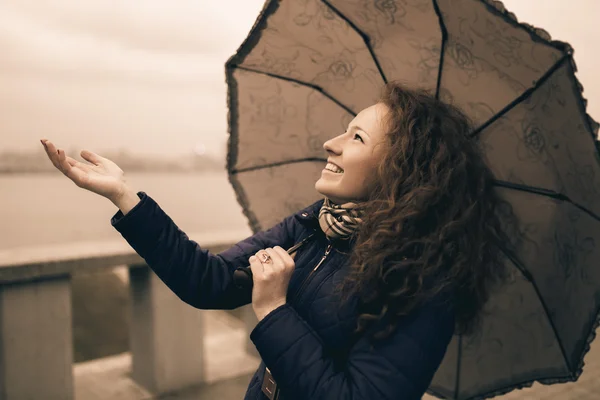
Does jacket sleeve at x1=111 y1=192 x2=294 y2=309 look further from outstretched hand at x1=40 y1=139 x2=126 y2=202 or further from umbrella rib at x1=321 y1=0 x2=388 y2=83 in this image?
umbrella rib at x1=321 y1=0 x2=388 y2=83

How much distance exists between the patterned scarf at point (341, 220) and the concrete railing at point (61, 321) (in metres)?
1.45

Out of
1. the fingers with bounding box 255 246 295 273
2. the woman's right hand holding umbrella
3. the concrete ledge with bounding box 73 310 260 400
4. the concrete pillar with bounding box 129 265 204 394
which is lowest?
the concrete ledge with bounding box 73 310 260 400

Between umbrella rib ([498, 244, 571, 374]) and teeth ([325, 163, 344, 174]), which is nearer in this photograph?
teeth ([325, 163, 344, 174])

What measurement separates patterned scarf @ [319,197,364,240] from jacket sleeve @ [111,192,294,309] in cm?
24

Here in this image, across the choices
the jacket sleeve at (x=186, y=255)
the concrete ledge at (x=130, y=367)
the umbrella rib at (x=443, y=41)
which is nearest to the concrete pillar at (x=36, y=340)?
the concrete ledge at (x=130, y=367)

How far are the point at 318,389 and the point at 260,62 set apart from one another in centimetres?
106

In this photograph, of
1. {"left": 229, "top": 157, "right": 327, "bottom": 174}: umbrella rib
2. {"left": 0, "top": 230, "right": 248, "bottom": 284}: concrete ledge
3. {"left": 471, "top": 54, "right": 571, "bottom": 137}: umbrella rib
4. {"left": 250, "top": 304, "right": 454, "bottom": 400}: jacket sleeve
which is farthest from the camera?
{"left": 0, "top": 230, "right": 248, "bottom": 284}: concrete ledge

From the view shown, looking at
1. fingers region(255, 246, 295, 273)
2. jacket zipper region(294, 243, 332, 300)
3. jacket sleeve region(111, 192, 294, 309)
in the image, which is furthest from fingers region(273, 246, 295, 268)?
jacket sleeve region(111, 192, 294, 309)

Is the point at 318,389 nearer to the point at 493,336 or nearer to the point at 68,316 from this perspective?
the point at 493,336

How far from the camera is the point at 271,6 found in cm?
154

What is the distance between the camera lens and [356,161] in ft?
3.89

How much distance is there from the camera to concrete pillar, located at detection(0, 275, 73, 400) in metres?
→ 2.09

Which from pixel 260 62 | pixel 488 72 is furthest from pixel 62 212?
pixel 488 72

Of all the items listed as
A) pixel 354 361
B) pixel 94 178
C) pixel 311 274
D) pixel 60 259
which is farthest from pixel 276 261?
pixel 60 259
